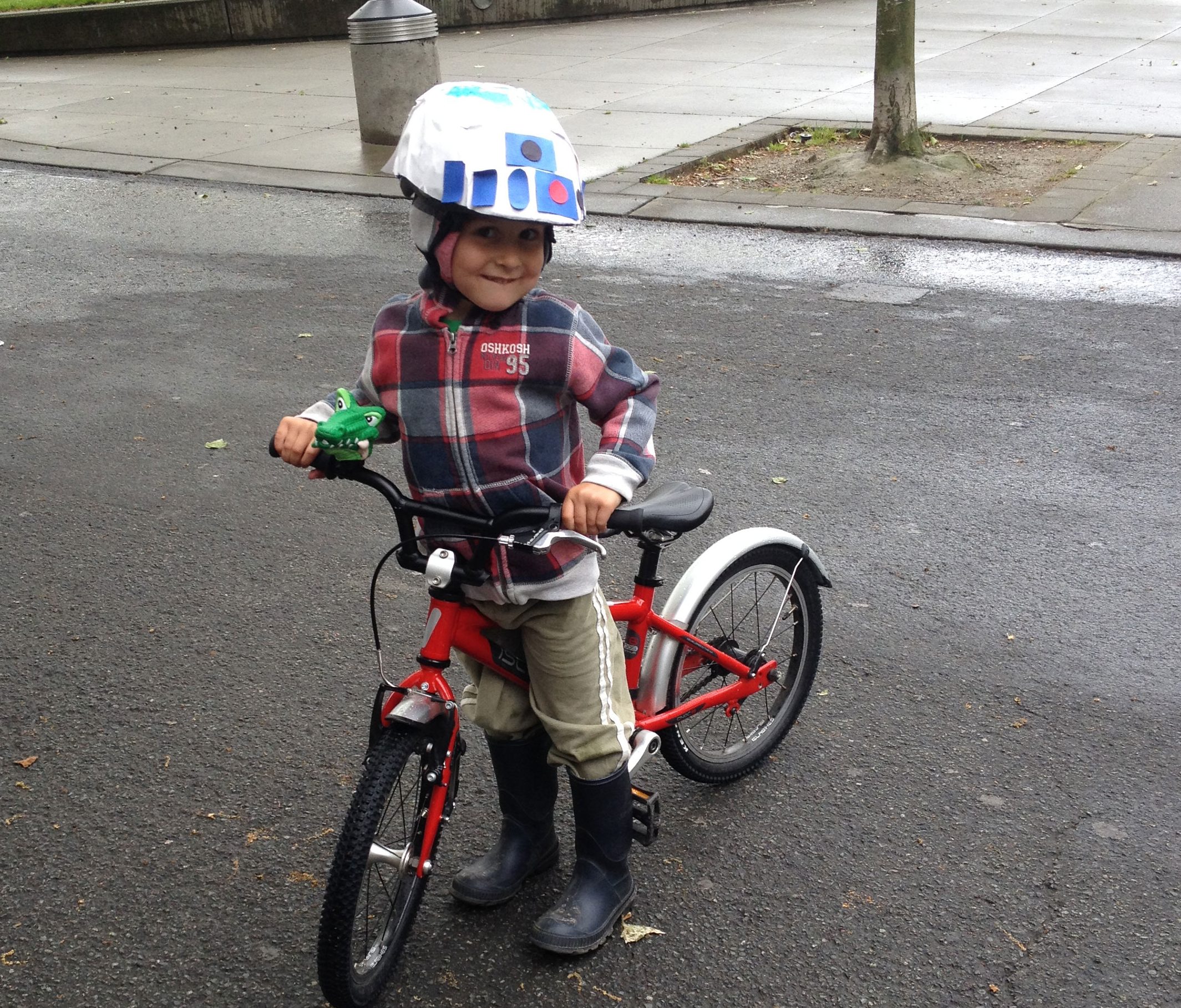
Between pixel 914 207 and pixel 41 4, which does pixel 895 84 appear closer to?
pixel 914 207

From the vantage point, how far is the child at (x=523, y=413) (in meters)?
2.32

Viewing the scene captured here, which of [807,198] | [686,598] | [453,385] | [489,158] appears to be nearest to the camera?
[489,158]

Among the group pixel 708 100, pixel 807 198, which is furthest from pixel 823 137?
pixel 708 100

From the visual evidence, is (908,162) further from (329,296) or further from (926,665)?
(926,665)

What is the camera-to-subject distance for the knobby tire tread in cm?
245

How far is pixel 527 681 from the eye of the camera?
282cm

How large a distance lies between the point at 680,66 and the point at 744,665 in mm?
12461

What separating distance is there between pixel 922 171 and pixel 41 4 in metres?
14.5

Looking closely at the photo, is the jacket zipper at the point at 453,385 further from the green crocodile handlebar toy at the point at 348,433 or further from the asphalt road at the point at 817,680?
the asphalt road at the point at 817,680

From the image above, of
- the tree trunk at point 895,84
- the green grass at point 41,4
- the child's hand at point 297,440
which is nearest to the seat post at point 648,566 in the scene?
the child's hand at point 297,440

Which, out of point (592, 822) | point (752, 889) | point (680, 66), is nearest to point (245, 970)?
point (592, 822)

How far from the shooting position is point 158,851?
320 centimetres

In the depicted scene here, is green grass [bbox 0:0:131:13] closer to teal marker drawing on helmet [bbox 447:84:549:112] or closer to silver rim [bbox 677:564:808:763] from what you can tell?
silver rim [bbox 677:564:808:763]

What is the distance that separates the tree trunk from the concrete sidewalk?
855 millimetres
